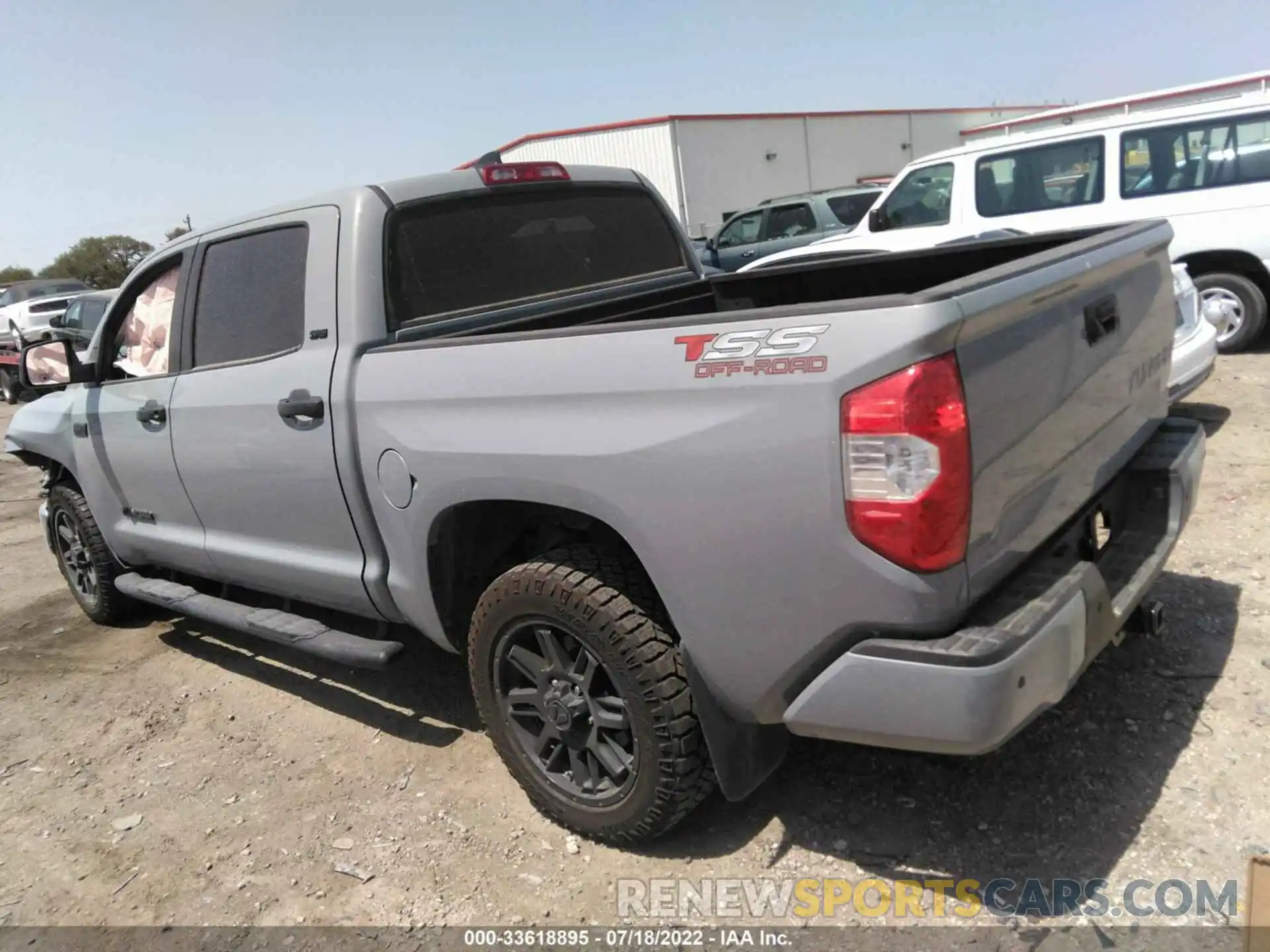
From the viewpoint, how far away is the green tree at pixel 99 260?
155ft

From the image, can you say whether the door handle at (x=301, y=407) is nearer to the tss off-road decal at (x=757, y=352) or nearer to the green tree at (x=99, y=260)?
the tss off-road decal at (x=757, y=352)

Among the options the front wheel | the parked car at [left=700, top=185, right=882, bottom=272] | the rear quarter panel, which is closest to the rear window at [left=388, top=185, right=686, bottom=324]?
the rear quarter panel

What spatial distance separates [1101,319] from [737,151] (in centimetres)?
2627

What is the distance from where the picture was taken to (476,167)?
3.72 meters

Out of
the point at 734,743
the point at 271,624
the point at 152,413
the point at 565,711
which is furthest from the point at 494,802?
the point at 152,413

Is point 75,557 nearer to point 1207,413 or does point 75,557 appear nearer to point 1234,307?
point 1207,413

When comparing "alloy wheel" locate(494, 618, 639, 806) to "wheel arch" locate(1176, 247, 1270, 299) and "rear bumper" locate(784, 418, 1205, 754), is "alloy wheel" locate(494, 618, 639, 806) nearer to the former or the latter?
"rear bumper" locate(784, 418, 1205, 754)

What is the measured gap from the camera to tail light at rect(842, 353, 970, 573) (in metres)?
1.99

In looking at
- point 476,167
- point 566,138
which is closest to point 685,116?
point 566,138

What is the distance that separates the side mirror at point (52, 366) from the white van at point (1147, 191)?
14.0 ft

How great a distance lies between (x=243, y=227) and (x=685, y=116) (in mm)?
23506

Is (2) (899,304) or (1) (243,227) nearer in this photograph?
(2) (899,304)

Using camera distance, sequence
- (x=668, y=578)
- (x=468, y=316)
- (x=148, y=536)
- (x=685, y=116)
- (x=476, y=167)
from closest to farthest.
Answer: (x=668, y=578) → (x=468, y=316) → (x=476, y=167) → (x=148, y=536) → (x=685, y=116)

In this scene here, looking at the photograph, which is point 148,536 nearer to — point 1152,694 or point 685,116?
point 1152,694
